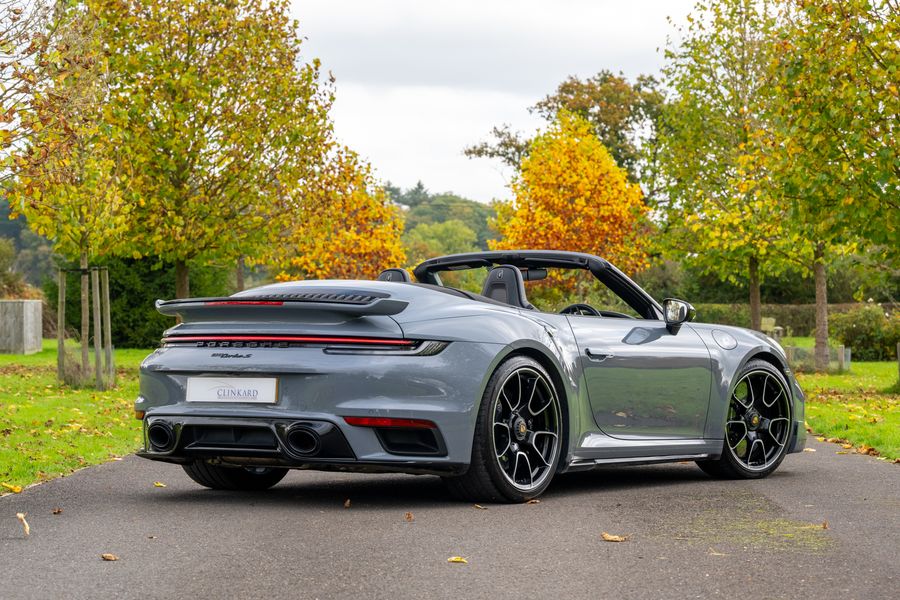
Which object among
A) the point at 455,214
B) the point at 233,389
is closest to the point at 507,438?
the point at 233,389

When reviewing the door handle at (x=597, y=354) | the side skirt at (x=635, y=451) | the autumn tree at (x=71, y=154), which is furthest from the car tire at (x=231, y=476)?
the autumn tree at (x=71, y=154)

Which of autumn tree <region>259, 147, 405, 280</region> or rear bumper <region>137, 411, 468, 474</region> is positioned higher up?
autumn tree <region>259, 147, 405, 280</region>

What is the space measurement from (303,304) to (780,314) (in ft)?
127

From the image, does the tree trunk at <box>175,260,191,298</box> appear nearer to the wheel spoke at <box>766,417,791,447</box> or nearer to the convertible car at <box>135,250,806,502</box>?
the convertible car at <box>135,250,806,502</box>

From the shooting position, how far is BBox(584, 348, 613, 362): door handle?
7.91m

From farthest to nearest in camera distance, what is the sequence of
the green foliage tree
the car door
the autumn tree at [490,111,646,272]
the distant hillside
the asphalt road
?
the distant hillside, the green foliage tree, the autumn tree at [490,111,646,272], the car door, the asphalt road

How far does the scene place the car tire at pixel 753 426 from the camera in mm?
8938

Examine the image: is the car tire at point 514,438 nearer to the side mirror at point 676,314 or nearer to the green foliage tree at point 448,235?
the side mirror at point 676,314

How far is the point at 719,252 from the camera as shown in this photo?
2650cm

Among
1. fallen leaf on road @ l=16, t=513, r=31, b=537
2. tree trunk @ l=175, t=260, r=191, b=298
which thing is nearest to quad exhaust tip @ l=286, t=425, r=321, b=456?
fallen leaf on road @ l=16, t=513, r=31, b=537

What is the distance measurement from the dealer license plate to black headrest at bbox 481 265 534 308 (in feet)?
5.35

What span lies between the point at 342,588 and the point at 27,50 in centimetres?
610

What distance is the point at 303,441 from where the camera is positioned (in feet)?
22.4

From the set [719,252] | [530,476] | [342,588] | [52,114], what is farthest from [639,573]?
[719,252]
